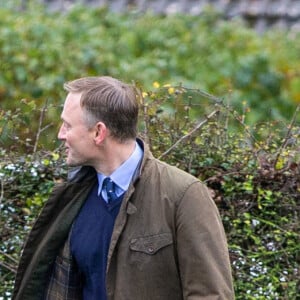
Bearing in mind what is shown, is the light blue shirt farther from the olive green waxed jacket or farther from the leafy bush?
the leafy bush

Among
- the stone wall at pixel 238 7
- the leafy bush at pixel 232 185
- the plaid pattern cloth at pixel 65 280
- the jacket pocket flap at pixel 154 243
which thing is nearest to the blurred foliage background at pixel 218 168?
the leafy bush at pixel 232 185

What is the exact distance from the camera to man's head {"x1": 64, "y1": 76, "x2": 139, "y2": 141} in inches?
157

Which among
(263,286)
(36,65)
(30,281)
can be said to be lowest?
(263,286)

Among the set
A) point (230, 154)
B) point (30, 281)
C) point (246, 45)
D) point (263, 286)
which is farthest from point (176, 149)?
point (246, 45)

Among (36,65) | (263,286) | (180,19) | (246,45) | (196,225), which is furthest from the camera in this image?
(180,19)

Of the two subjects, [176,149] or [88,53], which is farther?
[88,53]

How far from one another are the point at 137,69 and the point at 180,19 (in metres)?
1.79

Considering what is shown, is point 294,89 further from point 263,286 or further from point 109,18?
point 263,286

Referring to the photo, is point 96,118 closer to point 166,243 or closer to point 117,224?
point 117,224

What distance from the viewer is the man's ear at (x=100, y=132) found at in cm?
399

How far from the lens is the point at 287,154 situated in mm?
5270

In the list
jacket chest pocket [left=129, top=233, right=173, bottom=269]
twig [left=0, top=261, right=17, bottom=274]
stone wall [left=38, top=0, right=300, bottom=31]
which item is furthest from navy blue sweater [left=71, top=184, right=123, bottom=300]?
stone wall [left=38, top=0, right=300, bottom=31]

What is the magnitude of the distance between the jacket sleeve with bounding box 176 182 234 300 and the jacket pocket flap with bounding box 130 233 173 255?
0.12ft

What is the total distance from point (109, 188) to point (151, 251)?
1.00ft
